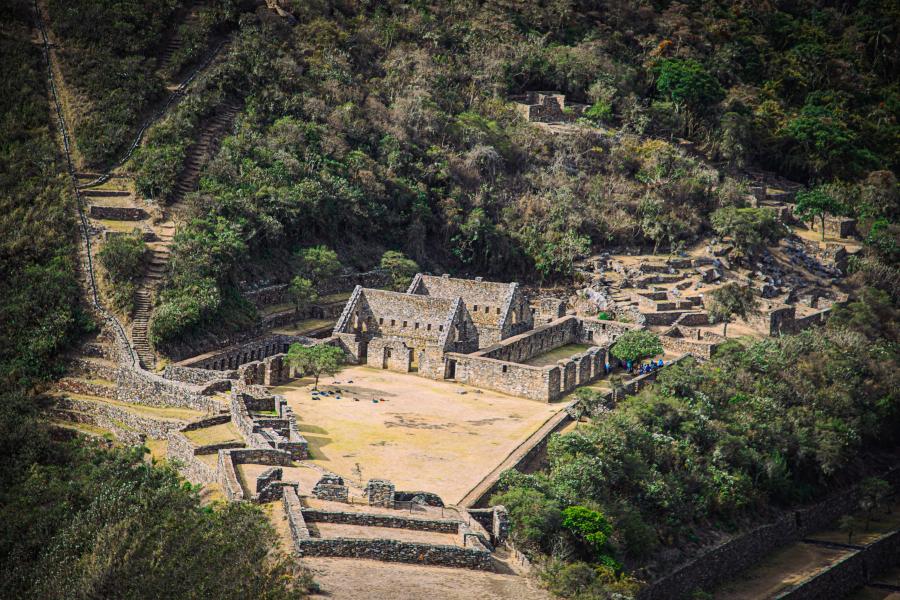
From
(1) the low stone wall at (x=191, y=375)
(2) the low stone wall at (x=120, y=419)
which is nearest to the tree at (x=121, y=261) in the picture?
(1) the low stone wall at (x=191, y=375)

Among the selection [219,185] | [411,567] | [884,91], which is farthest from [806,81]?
[411,567]

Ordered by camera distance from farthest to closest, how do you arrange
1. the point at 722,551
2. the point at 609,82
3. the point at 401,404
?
the point at 609,82, the point at 401,404, the point at 722,551

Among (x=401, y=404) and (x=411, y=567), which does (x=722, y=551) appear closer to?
(x=401, y=404)

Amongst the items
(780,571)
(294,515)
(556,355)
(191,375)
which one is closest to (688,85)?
(556,355)

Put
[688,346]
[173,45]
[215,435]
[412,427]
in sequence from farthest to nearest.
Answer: [173,45] → [688,346] → [412,427] → [215,435]

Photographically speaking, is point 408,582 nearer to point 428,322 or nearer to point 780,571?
point 780,571

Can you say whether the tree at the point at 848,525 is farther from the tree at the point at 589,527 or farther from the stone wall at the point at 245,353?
the stone wall at the point at 245,353
